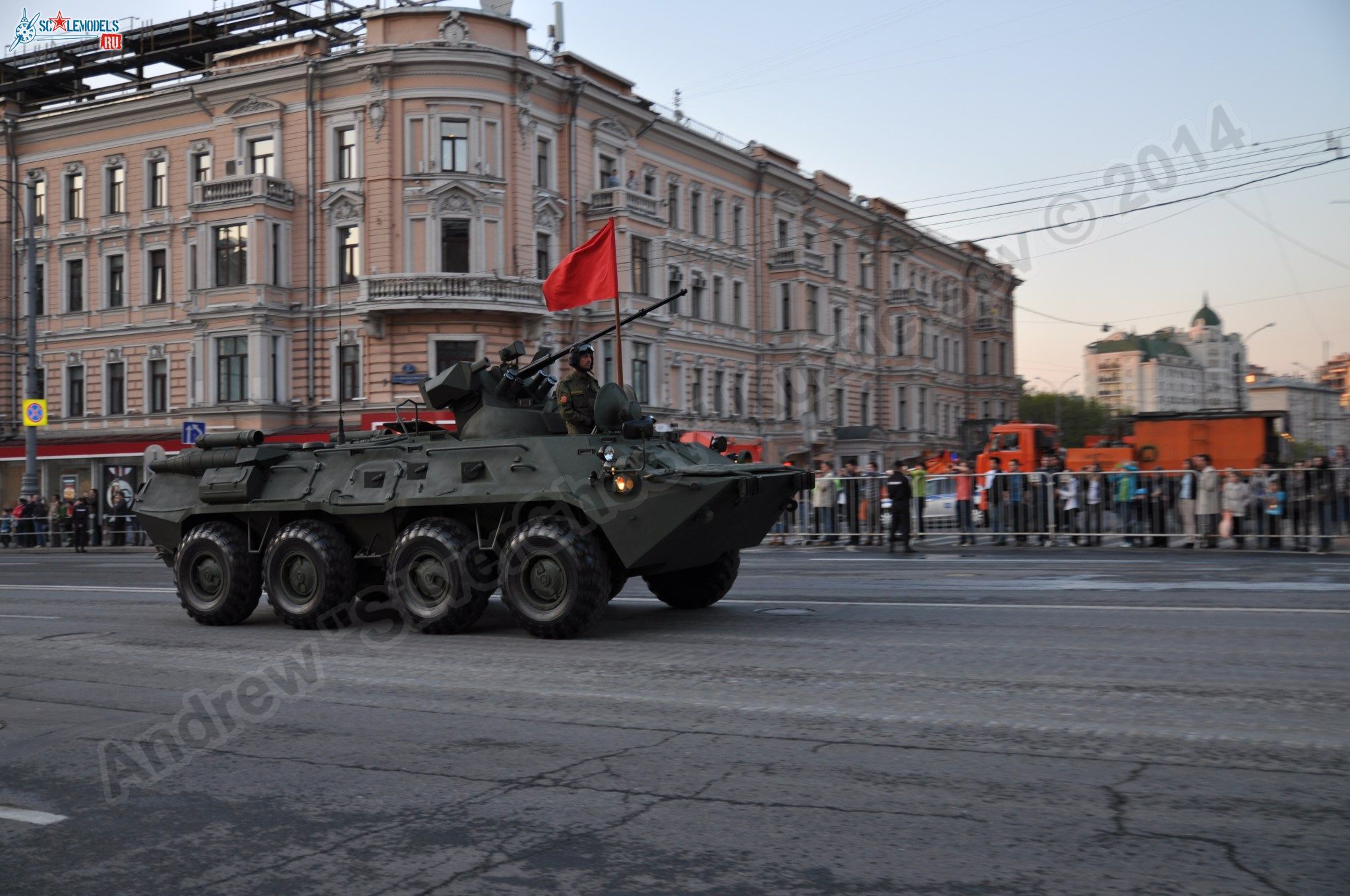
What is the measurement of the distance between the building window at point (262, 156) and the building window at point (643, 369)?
1299 cm

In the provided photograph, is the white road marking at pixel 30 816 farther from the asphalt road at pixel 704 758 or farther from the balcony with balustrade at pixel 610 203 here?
the balcony with balustrade at pixel 610 203

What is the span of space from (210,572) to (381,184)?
2826cm

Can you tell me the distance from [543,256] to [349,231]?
6010 millimetres

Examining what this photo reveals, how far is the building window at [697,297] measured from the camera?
155ft

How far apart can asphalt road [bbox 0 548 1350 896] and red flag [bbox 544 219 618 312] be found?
19.1 ft

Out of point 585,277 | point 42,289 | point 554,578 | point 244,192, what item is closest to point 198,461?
point 554,578

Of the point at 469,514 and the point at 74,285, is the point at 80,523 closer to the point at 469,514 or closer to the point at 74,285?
the point at 74,285

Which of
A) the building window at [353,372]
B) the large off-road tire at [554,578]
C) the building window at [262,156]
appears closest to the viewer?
the large off-road tire at [554,578]

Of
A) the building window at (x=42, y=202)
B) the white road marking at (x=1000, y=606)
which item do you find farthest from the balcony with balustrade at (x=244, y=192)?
the white road marking at (x=1000, y=606)

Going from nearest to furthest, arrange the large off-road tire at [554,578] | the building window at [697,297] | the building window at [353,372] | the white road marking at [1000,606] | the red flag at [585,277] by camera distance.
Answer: the large off-road tire at [554,578] < the white road marking at [1000,606] < the red flag at [585,277] < the building window at [353,372] < the building window at [697,297]

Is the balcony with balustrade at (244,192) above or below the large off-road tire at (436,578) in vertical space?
above

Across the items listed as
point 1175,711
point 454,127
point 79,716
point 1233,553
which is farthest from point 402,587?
point 454,127

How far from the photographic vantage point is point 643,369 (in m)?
43.8

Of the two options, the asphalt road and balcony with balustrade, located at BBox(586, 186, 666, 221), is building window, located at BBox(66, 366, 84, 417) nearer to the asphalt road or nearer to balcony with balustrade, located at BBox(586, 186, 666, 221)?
balcony with balustrade, located at BBox(586, 186, 666, 221)
